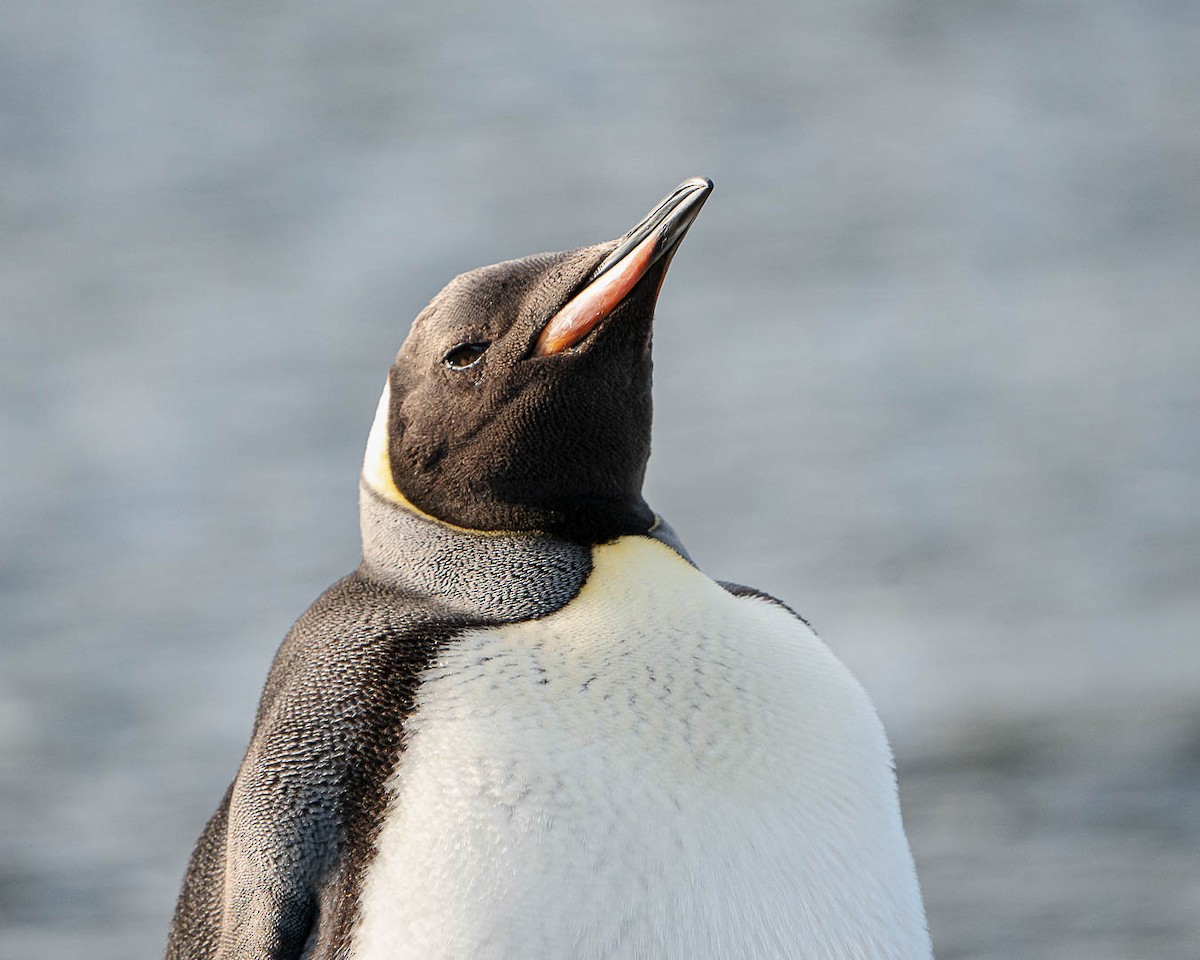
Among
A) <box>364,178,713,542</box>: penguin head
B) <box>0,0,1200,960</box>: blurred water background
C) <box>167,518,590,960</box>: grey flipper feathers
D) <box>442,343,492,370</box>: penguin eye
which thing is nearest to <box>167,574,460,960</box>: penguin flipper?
<box>167,518,590,960</box>: grey flipper feathers

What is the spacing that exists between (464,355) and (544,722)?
51cm

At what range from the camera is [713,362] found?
9594 millimetres

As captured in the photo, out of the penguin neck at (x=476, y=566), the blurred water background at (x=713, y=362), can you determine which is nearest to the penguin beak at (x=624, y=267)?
the penguin neck at (x=476, y=566)

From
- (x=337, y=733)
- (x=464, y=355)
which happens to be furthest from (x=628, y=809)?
(x=464, y=355)

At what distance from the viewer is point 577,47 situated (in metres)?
14.3

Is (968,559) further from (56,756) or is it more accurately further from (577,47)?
(577,47)

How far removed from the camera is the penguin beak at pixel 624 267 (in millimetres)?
2094

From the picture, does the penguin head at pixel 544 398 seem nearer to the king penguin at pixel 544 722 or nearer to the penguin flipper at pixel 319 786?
the king penguin at pixel 544 722

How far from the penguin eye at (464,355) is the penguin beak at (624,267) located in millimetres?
74

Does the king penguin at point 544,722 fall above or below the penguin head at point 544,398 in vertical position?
below

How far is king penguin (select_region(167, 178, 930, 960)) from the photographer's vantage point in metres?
1.90

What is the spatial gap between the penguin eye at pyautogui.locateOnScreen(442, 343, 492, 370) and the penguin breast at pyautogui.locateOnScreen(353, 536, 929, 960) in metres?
0.34

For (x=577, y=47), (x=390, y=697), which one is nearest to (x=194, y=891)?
(x=390, y=697)

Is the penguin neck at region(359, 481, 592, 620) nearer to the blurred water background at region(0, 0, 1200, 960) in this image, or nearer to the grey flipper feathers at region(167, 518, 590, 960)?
the grey flipper feathers at region(167, 518, 590, 960)
